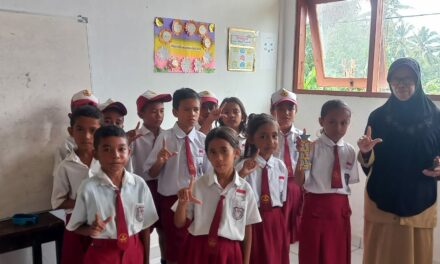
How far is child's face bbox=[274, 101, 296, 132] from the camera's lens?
262 cm

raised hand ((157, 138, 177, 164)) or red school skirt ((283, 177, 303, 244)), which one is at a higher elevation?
raised hand ((157, 138, 177, 164))

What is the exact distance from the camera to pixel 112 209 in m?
1.74

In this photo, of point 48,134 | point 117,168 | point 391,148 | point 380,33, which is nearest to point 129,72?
point 48,134

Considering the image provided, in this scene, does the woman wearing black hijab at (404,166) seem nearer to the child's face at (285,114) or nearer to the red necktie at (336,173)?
Result: the red necktie at (336,173)

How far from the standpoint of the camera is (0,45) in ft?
7.96

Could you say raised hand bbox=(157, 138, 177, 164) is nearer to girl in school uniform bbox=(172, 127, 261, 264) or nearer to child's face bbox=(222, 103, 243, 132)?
girl in school uniform bbox=(172, 127, 261, 264)

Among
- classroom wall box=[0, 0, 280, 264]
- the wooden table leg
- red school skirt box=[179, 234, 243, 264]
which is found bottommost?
the wooden table leg

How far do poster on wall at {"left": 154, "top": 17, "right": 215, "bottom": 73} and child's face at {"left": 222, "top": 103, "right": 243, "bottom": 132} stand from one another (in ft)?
2.48

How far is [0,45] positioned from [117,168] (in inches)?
51.0

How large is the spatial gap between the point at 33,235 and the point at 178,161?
3.15 ft

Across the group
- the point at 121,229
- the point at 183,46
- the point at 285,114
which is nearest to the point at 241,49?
the point at 183,46

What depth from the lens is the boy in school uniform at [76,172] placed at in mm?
1981

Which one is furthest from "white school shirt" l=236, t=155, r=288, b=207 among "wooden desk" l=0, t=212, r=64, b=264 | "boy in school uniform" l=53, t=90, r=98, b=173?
"wooden desk" l=0, t=212, r=64, b=264

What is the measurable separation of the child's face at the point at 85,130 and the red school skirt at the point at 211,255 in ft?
2.42
